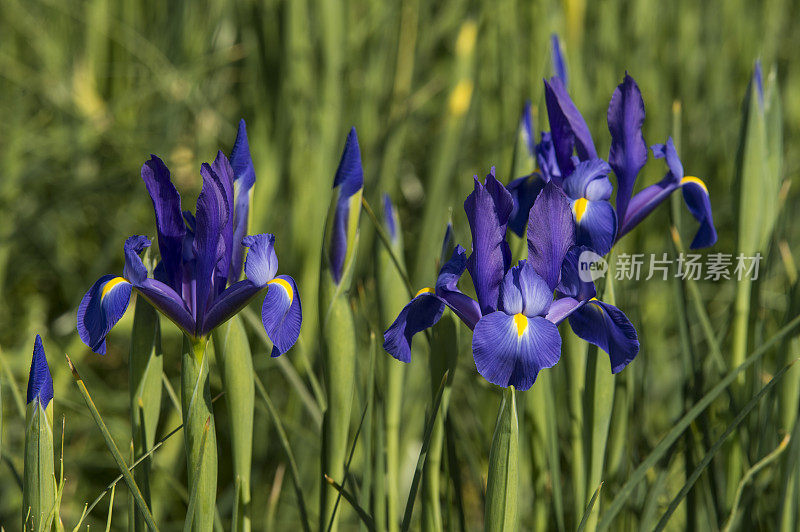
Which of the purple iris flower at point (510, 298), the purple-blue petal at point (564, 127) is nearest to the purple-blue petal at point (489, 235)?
the purple iris flower at point (510, 298)

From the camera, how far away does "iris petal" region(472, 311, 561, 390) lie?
629 mm

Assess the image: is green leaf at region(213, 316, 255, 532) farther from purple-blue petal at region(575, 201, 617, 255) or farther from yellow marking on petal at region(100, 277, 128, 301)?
purple-blue petal at region(575, 201, 617, 255)

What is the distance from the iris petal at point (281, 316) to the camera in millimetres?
656

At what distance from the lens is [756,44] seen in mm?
2318

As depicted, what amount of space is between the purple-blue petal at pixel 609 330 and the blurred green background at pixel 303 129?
0.71m

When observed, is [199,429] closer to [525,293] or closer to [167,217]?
[167,217]

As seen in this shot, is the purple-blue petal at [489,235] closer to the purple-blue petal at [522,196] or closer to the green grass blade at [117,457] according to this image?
the purple-blue petal at [522,196]

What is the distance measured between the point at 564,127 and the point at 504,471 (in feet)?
1.34

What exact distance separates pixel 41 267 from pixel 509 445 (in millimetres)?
1698

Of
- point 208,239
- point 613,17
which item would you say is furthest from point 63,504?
point 613,17

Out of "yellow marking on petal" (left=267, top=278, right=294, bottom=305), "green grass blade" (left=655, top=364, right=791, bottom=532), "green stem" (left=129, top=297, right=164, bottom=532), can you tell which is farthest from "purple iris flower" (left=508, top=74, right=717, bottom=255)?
"green stem" (left=129, top=297, right=164, bottom=532)

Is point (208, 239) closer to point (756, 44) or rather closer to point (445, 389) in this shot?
point (445, 389)

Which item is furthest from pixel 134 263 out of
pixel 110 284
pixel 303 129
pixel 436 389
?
pixel 303 129

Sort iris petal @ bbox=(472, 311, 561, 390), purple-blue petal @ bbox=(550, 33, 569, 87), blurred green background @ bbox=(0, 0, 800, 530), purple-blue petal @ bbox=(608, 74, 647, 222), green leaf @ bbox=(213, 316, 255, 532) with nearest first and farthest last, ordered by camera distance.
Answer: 1. iris petal @ bbox=(472, 311, 561, 390)
2. green leaf @ bbox=(213, 316, 255, 532)
3. purple-blue petal @ bbox=(608, 74, 647, 222)
4. purple-blue petal @ bbox=(550, 33, 569, 87)
5. blurred green background @ bbox=(0, 0, 800, 530)
